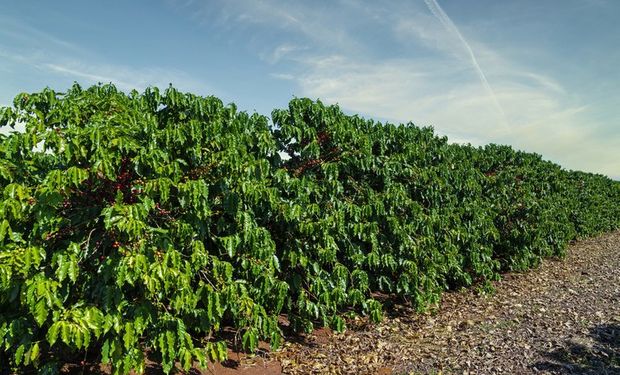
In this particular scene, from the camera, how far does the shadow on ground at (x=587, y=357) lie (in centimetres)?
519

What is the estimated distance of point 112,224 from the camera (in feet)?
11.8

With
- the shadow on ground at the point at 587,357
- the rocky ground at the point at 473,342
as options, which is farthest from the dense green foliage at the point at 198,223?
the shadow on ground at the point at 587,357

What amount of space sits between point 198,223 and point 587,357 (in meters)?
5.68

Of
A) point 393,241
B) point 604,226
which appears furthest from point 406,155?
point 604,226

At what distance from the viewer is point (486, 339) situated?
248 inches

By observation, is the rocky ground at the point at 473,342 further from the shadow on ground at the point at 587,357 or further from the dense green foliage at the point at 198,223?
the dense green foliage at the point at 198,223

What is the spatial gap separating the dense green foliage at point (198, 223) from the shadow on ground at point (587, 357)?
2.19m

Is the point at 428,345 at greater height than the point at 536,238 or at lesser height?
lesser

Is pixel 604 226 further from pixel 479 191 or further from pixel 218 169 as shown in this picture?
pixel 218 169

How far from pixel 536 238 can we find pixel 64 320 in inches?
434

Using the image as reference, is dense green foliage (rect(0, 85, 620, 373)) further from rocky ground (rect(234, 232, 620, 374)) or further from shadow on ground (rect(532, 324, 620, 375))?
shadow on ground (rect(532, 324, 620, 375))

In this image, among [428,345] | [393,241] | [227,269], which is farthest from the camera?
[393,241]

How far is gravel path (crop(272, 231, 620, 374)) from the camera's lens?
5.43 m

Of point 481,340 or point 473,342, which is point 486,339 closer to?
point 481,340
